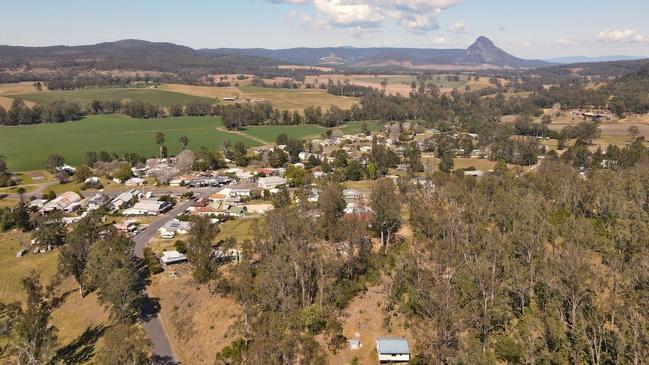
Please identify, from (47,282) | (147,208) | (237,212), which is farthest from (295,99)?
(47,282)

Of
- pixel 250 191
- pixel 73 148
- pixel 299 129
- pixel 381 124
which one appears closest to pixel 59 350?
pixel 250 191

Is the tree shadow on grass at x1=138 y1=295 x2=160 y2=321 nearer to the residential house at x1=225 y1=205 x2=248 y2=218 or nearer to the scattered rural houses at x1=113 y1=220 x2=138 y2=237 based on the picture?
the scattered rural houses at x1=113 y1=220 x2=138 y2=237

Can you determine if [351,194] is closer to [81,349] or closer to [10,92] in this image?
[81,349]

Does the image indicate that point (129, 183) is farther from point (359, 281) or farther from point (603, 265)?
point (603, 265)

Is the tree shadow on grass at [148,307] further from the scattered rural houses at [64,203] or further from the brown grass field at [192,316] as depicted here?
the scattered rural houses at [64,203]

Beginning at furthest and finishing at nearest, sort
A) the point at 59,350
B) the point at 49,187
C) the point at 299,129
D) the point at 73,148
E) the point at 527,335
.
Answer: the point at 299,129 → the point at 73,148 → the point at 49,187 → the point at 59,350 → the point at 527,335
